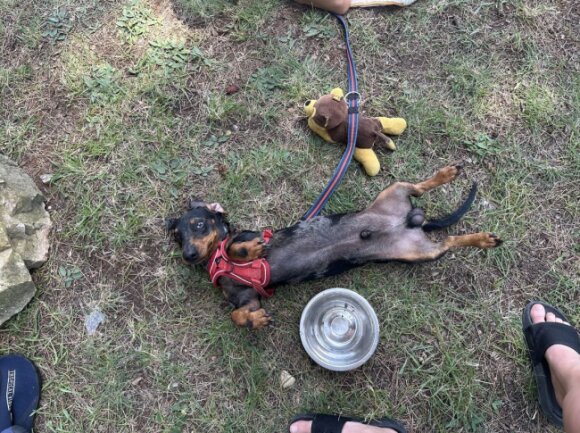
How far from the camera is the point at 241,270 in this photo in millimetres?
3168

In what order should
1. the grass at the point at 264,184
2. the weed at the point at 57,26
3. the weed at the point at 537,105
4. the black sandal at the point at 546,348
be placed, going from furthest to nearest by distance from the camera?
the weed at the point at 57,26 → the weed at the point at 537,105 → the grass at the point at 264,184 → the black sandal at the point at 546,348

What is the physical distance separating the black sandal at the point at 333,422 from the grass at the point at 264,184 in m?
0.07

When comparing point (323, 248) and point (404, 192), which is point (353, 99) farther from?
point (323, 248)

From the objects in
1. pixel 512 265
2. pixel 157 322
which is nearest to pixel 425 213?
pixel 512 265

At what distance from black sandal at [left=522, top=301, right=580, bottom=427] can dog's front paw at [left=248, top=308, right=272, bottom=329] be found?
190cm

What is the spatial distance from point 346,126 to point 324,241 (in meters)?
0.91

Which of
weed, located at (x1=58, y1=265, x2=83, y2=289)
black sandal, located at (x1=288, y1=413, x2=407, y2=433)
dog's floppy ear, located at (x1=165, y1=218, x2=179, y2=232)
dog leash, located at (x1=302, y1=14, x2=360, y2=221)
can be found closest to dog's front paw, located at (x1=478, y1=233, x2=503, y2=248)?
dog leash, located at (x1=302, y1=14, x2=360, y2=221)

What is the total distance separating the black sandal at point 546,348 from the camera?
3238 millimetres

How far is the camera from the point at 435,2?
12.8 ft

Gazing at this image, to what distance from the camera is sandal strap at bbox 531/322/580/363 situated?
10.6ft

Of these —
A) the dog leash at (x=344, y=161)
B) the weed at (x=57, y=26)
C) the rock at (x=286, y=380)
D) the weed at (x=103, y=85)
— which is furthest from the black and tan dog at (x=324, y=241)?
the weed at (x=57, y=26)

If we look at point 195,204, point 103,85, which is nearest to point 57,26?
point 103,85

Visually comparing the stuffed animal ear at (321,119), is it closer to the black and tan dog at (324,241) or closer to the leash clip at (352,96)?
the leash clip at (352,96)

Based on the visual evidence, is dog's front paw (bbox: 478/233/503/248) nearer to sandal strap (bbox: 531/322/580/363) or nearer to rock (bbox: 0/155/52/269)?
sandal strap (bbox: 531/322/580/363)
